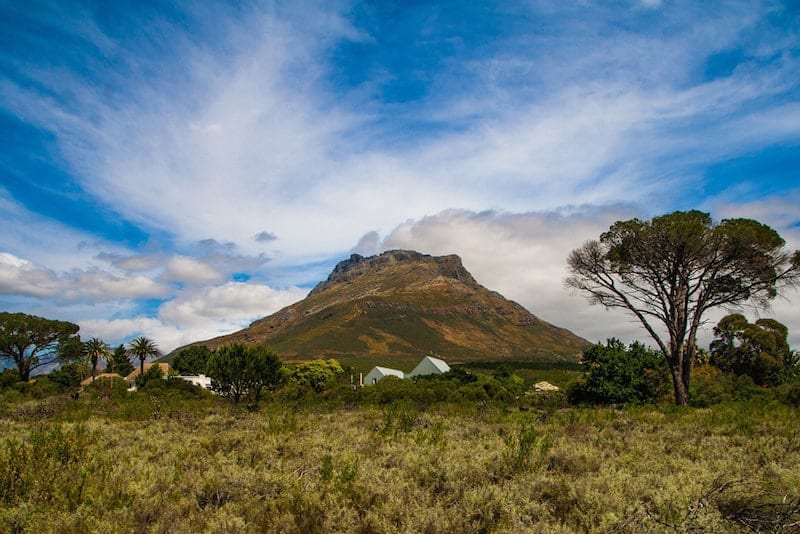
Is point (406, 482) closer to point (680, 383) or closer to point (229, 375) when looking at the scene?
point (680, 383)

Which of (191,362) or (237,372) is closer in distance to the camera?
(237,372)

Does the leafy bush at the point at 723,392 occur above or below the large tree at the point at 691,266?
below

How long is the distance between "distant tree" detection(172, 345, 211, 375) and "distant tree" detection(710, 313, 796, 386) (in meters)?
77.5

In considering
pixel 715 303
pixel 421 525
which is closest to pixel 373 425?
pixel 421 525

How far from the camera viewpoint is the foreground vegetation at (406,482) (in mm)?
5227

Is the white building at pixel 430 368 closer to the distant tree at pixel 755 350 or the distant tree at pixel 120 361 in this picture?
the distant tree at pixel 755 350

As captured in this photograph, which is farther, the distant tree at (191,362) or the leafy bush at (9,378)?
the distant tree at (191,362)

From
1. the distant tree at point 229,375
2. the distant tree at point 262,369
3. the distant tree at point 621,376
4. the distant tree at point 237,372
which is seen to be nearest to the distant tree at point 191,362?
the distant tree at point 262,369

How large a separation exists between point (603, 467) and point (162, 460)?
755 cm

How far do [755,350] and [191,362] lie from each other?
8679 cm

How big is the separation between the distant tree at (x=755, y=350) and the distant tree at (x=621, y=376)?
2273cm

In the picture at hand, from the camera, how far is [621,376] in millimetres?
29141

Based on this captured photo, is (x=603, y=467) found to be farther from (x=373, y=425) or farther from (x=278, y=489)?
(x=373, y=425)

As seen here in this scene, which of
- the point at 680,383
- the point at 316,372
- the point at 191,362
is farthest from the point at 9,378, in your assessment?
the point at 680,383
